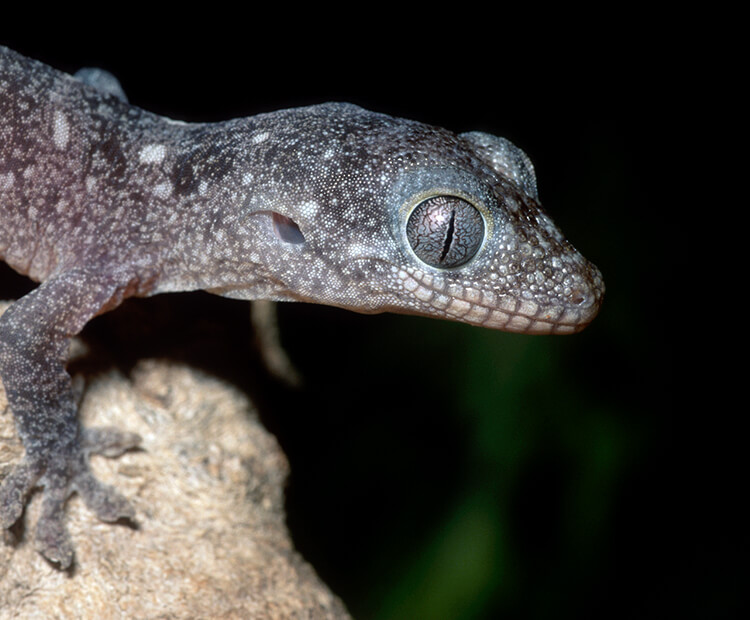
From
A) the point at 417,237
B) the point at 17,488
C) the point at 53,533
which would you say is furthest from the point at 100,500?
the point at 417,237

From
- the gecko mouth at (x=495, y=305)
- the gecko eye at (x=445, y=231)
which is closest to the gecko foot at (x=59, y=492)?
the gecko mouth at (x=495, y=305)

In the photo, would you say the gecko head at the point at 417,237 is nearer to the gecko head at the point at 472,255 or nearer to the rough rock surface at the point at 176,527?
the gecko head at the point at 472,255

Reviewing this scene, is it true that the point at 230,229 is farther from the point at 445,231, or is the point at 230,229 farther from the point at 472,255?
the point at 472,255

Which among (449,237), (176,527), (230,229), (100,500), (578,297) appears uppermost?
(449,237)

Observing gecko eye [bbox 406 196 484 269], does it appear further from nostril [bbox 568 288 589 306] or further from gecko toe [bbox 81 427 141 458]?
gecko toe [bbox 81 427 141 458]

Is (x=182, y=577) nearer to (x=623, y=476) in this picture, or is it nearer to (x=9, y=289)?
(x=9, y=289)

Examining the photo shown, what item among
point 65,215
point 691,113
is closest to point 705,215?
point 691,113

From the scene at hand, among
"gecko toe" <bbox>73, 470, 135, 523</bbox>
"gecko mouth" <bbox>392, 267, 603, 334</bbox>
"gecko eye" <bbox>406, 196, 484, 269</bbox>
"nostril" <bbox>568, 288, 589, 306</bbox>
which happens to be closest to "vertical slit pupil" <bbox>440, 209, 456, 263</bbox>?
"gecko eye" <bbox>406, 196, 484, 269</bbox>

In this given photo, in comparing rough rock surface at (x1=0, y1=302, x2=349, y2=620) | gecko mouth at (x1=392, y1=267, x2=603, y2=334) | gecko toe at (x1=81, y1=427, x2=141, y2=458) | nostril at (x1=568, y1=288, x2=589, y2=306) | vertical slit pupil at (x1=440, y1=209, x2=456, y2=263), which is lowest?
rough rock surface at (x1=0, y1=302, x2=349, y2=620)
